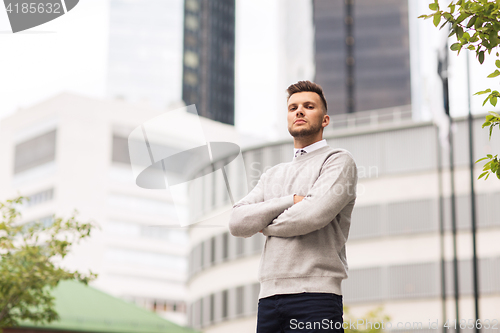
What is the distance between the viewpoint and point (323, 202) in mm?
3326

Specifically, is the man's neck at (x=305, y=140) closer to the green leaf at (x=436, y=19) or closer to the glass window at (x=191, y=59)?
the green leaf at (x=436, y=19)

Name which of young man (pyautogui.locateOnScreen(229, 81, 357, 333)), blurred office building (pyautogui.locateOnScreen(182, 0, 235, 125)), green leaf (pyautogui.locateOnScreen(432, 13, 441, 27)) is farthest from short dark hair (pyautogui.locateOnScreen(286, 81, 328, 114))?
blurred office building (pyautogui.locateOnScreen(182, 0, 235, 125))

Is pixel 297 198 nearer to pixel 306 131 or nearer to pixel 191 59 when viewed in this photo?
pixel 306 131

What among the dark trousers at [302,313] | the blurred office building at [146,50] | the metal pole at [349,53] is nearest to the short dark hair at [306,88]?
the dark trousers at [302,313]

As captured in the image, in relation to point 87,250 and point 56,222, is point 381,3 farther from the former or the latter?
point 56,222

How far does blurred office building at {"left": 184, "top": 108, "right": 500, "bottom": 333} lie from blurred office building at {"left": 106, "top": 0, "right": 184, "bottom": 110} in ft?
337

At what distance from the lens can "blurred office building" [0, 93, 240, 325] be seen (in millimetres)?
86375

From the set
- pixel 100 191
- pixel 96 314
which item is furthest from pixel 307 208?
pixel 100 191

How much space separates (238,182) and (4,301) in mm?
25635

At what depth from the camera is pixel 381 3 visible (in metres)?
112

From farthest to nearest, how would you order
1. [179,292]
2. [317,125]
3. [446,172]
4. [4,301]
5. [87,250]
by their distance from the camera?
[179,292] → [87,250] → [446,172] → [4,301] → [317,125]

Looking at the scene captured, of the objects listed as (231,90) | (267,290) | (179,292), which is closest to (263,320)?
(267,290)

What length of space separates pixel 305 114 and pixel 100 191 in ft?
289

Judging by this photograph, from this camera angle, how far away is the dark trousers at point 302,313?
10.4ft
